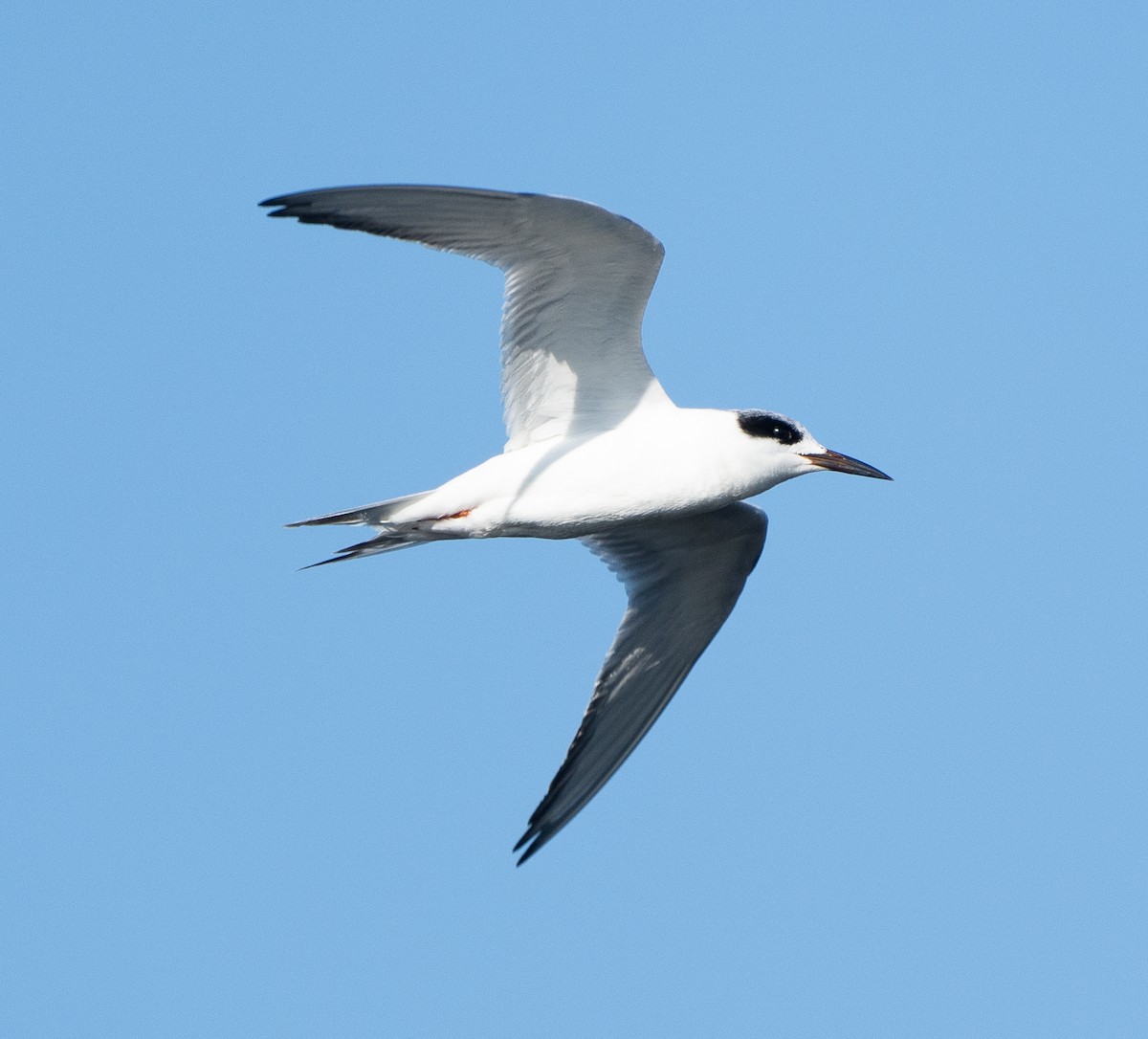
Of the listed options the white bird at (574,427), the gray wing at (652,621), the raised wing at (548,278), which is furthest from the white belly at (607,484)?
the gray wing at (652,621)

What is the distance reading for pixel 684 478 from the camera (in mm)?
9953

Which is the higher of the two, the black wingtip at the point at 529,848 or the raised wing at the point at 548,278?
the raised wing at the point at 548,278

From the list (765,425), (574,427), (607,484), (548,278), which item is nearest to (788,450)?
(765,425)

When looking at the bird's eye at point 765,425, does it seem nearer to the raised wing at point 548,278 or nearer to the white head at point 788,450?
the white head at point 788,450

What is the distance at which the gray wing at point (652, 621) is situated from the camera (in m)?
11.0

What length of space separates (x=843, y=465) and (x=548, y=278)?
221cm

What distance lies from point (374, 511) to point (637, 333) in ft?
6.30

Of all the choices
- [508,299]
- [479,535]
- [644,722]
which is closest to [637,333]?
[508,299]

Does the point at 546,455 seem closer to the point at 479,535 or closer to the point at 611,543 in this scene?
the point at 479,535

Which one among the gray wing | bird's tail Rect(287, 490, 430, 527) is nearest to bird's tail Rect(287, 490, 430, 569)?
bird's tail Rect(287, 490, 430, 527)

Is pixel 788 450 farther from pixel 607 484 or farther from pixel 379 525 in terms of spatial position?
pixel 379 525

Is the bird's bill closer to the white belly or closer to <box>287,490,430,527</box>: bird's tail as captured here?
the white belly

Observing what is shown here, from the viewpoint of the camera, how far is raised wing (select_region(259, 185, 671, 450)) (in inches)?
355

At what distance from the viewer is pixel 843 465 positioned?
1044 centimetres
